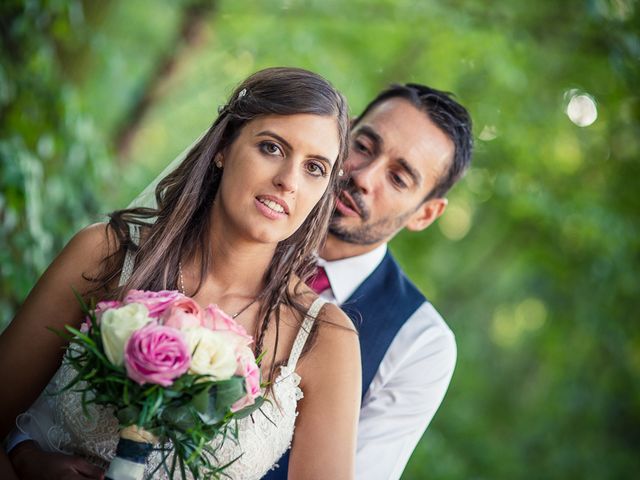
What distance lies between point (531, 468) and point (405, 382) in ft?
28.8

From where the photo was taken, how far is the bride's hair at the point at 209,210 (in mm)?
2750

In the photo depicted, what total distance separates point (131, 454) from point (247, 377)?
38cm

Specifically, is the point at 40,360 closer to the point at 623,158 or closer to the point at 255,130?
the point at 255,130

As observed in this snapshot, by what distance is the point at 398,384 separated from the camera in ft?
Answer: 11.8

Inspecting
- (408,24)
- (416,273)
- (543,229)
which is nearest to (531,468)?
(416,273)

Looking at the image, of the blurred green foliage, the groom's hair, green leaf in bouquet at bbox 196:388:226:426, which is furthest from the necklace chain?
the blurred green foliage

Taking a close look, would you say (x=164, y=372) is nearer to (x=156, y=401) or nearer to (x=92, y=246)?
(x=156, y=401)

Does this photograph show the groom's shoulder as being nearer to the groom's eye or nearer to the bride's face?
the groom's eye

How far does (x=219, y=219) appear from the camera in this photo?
2.89m

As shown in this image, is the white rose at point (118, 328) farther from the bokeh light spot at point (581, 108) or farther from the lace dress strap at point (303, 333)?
the bokeh light spot at point (581, 108)

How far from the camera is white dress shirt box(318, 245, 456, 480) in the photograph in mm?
3576

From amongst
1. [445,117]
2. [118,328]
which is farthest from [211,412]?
[445,117]

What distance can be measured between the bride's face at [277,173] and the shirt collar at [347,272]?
911 millimetres

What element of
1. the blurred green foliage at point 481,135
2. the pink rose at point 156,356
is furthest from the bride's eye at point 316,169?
the blurred green foliage at point 481,135
